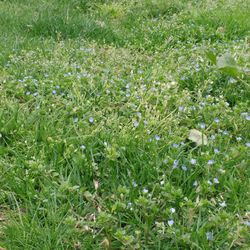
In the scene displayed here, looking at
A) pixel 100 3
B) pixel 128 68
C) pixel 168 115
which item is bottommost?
pixel 100 3

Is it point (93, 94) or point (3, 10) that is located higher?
point (93, 94)

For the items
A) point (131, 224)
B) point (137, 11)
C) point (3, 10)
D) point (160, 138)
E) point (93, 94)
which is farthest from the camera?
point (137, 11)

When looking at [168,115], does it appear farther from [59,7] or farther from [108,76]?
[59,7]

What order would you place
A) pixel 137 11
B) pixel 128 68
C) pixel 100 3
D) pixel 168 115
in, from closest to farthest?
pixel 168 115 → pixel 128 68 → pixel 137 11 → pixel 100 3

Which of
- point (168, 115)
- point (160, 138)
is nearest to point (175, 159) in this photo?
point (160, 138)

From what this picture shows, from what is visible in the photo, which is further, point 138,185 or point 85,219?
point 138,185

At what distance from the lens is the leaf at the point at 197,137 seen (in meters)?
2.59

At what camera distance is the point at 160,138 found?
102 inches

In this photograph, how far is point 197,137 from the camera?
2.64 metres

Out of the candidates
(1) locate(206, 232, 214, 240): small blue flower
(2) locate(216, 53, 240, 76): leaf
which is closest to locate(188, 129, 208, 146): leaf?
(2) locate(216, 53, 240, 76): leaf

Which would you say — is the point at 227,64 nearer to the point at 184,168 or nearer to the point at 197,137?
the point at 197,137

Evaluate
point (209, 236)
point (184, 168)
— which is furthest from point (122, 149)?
point (209, 236)

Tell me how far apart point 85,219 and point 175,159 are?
0.62m

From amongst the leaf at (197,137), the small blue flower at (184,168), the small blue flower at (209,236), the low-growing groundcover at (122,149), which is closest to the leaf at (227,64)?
the low-growing groundcover at (122,149)
